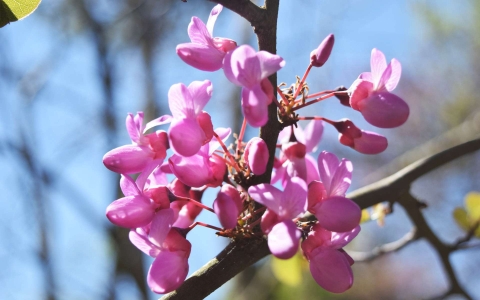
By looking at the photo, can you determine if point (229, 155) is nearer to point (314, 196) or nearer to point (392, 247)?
point (314, 196)

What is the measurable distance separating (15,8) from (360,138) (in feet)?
2.29

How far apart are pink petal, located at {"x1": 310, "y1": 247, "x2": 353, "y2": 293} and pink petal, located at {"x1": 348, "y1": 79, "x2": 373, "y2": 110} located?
259mm

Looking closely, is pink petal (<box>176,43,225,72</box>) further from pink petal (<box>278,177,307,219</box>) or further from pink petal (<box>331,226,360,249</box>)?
pink petal (<box>331,226,360,249</box>)

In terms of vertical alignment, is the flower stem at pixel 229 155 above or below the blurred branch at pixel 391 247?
above

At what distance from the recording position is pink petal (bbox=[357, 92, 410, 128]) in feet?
2.64

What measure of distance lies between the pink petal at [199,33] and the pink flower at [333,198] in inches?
11.1

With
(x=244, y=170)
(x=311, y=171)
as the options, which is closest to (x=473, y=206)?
(x=311, y=171)

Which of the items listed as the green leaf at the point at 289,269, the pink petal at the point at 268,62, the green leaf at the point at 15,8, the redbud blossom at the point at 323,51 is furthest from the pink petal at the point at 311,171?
the green leaf at the point at 289,269

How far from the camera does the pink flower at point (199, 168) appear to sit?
2.59 feet

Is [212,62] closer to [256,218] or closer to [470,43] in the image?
[256,218]

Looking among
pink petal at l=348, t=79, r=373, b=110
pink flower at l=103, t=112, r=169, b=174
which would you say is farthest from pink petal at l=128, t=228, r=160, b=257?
pink petal at l=348, t=79, r=373, b=110

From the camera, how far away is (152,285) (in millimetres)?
766

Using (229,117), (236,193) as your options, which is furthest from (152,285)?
(229,117)

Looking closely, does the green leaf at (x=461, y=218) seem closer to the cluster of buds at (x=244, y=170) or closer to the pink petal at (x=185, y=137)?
the cluster of buds at (x=244, y=170)
